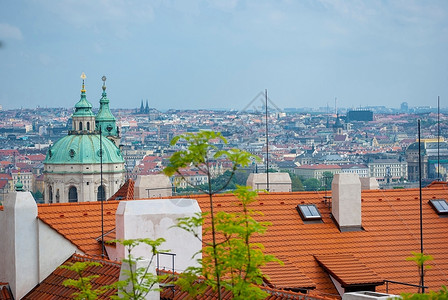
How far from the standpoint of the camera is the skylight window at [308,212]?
62.0 ft

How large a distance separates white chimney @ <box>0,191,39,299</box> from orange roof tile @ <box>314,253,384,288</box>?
4135 millimetres

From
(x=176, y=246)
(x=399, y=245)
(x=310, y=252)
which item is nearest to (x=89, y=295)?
(x=176, y=246)

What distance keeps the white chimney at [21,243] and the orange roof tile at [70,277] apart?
0.17 m

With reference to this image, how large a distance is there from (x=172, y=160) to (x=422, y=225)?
30.9 ft

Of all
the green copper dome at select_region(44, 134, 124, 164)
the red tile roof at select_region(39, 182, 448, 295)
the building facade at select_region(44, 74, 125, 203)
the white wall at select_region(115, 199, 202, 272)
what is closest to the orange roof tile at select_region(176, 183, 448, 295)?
the red tile roof at select_region(39, 182, 448, 295)

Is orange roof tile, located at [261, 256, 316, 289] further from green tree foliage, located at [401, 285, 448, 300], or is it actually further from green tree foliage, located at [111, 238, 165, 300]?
green tree foliage, located at [401, 285, 448, 300]

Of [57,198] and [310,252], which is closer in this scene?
[310,252]

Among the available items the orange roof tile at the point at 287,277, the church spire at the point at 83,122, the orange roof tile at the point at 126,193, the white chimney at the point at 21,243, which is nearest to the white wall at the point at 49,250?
the white chimney at the point at 21,243

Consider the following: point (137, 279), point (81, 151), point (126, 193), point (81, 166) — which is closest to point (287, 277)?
point (137, 279)

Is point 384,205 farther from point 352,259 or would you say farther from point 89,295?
point 89,295

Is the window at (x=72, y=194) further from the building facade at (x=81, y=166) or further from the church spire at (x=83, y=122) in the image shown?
the church spire at (x=83, y=122)

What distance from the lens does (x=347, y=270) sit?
1706cm

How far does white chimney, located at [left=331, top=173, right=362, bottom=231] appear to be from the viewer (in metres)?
18.8

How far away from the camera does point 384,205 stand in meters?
19.8
